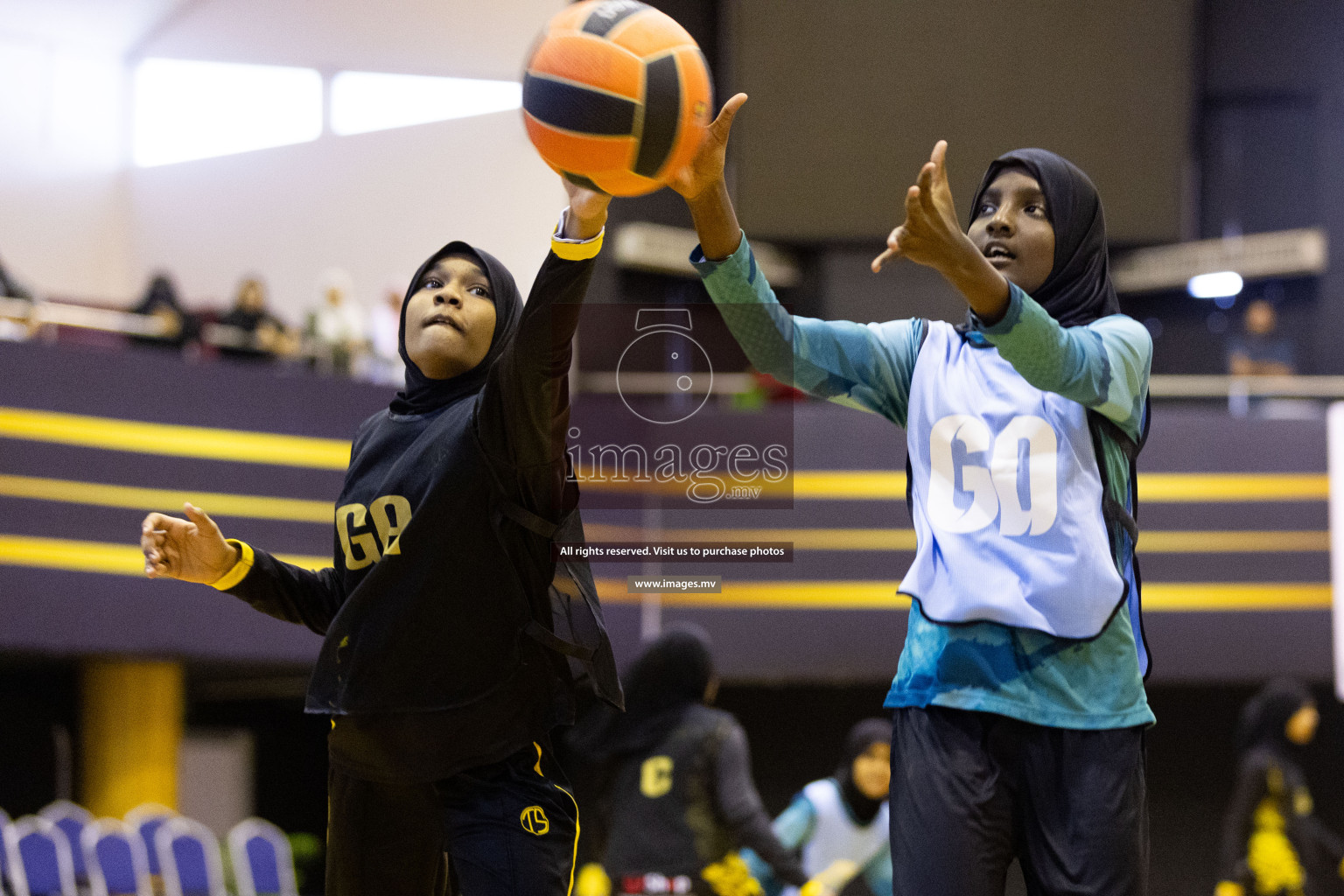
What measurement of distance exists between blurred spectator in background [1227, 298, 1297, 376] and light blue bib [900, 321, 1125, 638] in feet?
28.3

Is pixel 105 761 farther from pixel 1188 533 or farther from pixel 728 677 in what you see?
pixel 1188 533

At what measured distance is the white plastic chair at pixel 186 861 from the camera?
8305mm

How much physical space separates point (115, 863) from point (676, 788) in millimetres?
4419

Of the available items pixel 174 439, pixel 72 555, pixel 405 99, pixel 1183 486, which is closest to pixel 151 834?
pixel 72 555

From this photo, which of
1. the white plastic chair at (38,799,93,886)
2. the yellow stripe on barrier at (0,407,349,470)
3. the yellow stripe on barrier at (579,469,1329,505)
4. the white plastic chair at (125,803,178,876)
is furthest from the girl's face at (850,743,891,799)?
the white plastic chair at (38,799,93,886)

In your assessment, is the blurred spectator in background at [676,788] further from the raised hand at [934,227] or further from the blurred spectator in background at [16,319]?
the blurred spectator in background at [16,319]

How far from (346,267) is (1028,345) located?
12147 mm

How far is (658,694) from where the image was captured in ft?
17.8

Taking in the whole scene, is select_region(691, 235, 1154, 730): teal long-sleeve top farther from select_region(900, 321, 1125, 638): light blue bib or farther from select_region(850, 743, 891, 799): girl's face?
select_region(850, 743, 891, 799): girl's face

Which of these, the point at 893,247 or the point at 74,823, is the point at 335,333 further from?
the point at 893,247

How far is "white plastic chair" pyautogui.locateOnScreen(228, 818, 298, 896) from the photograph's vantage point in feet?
29.5

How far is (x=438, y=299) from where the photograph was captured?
2.66 m

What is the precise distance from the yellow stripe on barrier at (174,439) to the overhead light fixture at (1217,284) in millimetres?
7490

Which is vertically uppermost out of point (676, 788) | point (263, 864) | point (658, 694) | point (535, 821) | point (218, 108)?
point (218, 108)
